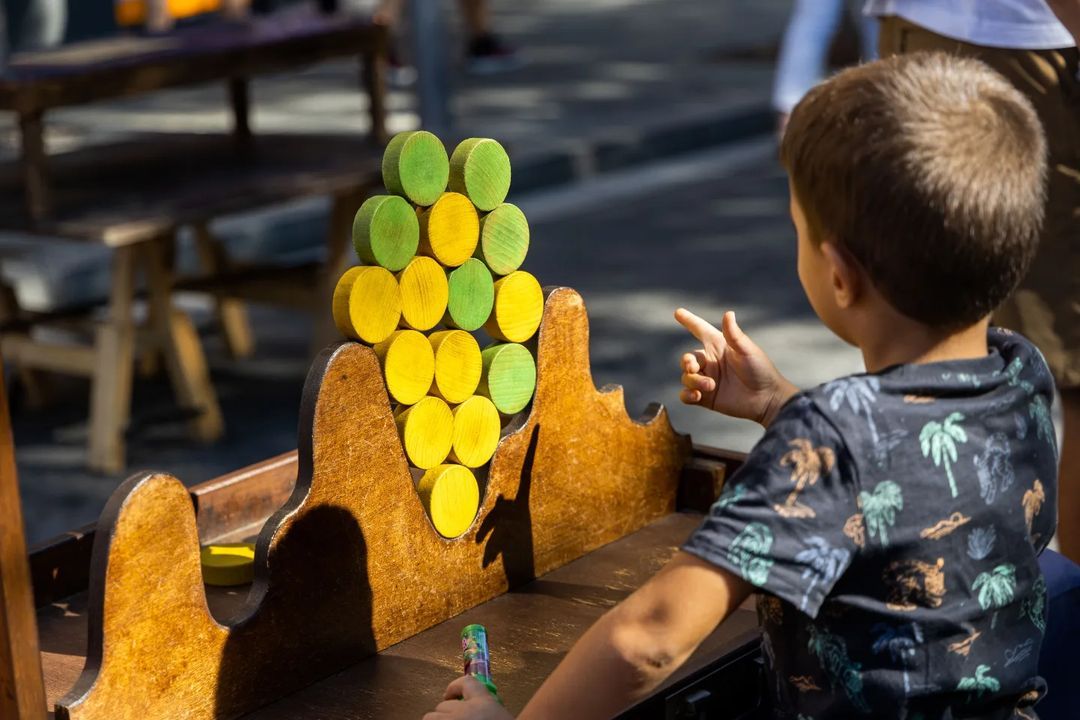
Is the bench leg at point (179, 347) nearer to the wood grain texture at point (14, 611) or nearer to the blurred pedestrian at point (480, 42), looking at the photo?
the wood grain texture at point (14, 611)

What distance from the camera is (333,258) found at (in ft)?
15.5

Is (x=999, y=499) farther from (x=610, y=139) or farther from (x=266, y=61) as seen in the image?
(x=610, y=139)

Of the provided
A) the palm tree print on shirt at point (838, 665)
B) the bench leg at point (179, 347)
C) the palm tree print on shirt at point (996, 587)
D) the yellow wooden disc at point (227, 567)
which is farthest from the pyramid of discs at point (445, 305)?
the bench leg at point (179, 347)

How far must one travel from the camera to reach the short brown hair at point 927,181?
128 cm

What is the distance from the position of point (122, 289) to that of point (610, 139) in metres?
4.10

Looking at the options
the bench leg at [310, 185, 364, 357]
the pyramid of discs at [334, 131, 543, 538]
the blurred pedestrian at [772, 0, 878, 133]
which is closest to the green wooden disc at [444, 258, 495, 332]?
the pyramid of discs at [334, 131, 543, 538]

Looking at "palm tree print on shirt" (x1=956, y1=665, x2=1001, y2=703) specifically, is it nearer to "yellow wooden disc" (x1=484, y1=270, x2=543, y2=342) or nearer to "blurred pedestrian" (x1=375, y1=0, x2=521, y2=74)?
"yellow wooden disc" (x1=484, y1=270, x2=543, y2=342)

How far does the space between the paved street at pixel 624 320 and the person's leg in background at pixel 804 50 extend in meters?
1.17

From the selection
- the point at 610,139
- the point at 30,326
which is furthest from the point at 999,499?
the point at 610,139

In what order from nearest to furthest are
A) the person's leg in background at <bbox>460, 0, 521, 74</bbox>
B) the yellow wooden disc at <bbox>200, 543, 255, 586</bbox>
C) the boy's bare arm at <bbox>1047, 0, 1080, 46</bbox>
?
the yellow wooden disc at <bbox>200, 543, 255, 586</bbox> → the boy's bare arm at <bbox>1047, 0, 1080, 46</bbox> → the person's leg in background at <bbox>460, 0, 521, 74</bbox>

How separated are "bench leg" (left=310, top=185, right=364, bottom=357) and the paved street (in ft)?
0.75

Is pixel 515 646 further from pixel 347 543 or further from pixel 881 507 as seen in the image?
pixel 881 507

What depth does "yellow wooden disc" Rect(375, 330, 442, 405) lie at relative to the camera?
1.67 meters

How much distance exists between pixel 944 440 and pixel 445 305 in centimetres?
60
